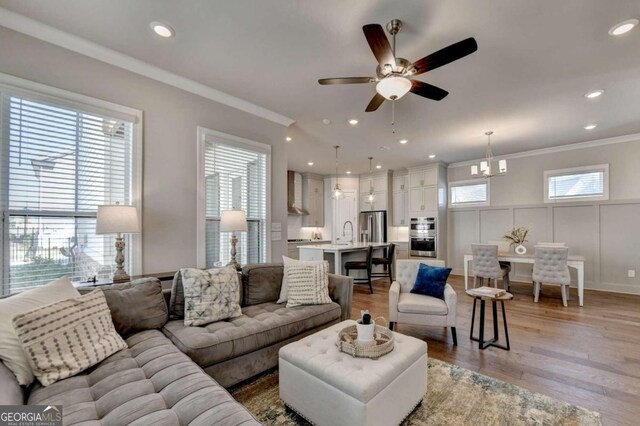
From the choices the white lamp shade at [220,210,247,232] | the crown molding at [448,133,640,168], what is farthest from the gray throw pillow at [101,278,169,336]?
the crown molding at [448,133,640,168]

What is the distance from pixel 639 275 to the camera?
499cm

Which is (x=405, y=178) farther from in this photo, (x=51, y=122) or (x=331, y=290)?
(x=51, y=122)

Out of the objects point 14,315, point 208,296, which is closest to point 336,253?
point 208,296

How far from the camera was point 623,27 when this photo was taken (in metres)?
2.22

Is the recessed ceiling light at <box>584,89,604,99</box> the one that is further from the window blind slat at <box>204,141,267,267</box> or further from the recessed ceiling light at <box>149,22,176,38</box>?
the recessed ceiling light at <box>149,22,176,38</box>

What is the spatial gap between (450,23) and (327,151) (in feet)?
12.8

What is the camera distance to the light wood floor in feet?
7.06

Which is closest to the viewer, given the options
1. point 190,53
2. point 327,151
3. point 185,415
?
point 185,415

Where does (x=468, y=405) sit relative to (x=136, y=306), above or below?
below

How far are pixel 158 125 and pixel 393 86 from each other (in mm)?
2415

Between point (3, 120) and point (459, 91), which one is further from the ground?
point (459, 91)

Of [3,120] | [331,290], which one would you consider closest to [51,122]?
[3,120]

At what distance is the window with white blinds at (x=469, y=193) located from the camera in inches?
266

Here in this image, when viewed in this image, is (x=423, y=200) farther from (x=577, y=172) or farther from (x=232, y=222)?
(x=232, y=222)
